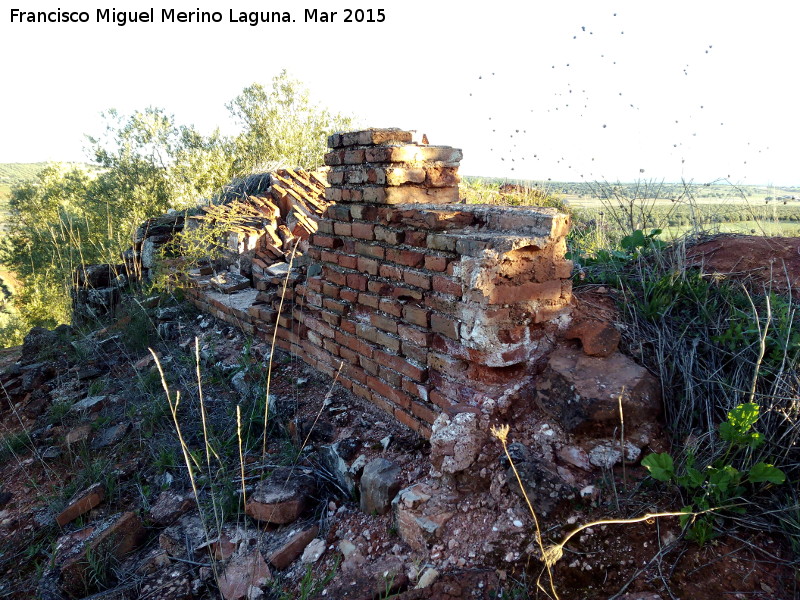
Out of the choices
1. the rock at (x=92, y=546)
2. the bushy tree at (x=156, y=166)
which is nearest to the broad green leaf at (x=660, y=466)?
the rock at (x=92, y=546)

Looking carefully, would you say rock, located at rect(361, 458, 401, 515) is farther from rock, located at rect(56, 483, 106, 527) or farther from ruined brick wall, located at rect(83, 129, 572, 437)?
rock, located at rect(56, 483, 106, 527)

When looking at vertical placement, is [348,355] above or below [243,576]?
above

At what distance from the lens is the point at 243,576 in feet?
6.92

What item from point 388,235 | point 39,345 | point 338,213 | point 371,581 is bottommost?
point 39,345

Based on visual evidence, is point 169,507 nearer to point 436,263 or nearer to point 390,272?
point 390,272

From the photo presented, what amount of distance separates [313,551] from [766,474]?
180 centimetres

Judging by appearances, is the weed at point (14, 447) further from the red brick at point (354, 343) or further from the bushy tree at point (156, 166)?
the bushy tree at point (156, 166)

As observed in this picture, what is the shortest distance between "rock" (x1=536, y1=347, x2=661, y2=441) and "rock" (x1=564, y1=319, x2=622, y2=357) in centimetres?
4

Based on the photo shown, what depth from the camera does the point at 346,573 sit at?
1993mm

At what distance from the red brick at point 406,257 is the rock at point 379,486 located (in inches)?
41.7

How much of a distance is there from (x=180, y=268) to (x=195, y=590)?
4.52 m

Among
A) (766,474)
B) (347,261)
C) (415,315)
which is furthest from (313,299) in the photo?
Answer: (766,474)

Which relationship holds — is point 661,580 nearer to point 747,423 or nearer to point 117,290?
point 747,423

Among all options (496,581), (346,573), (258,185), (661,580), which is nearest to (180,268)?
(258,185)
